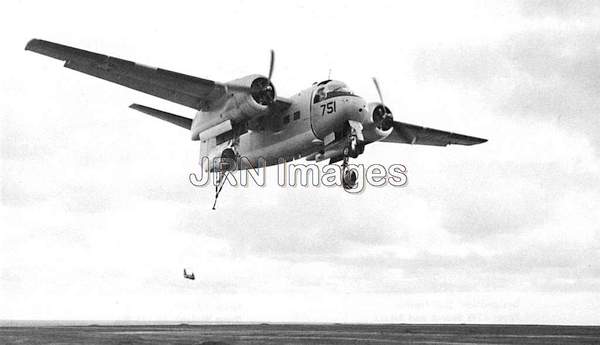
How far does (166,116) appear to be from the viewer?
3164 centimetres

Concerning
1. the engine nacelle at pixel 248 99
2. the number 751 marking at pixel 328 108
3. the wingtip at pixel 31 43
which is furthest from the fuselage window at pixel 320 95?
the wingtip at pixel 31 43

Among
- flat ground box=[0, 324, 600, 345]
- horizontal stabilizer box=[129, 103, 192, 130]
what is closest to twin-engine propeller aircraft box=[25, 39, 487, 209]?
horizontal stabilizer box=[129, 103, 192, 130]

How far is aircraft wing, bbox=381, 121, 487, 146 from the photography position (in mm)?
31250

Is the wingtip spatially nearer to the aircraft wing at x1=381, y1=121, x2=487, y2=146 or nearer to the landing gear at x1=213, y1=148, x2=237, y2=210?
the landing gear at x1=213, y1=148, x2=237, y2=210

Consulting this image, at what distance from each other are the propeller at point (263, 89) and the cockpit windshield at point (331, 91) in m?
2.02

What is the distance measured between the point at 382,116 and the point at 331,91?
8.07 ft

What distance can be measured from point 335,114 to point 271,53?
4063mm

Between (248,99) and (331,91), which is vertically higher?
(331,91)

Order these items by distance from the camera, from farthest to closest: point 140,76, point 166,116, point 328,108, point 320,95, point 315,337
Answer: point 315,337 < point 166,116 < point 140,76 < point 320,95 < point 328,108

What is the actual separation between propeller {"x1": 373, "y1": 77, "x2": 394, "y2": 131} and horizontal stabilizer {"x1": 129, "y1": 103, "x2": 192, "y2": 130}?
10919mm

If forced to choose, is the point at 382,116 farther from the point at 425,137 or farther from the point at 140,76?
the point at 140,76

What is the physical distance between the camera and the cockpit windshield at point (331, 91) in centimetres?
2527

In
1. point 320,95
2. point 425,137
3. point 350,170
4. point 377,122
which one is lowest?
point 350,170

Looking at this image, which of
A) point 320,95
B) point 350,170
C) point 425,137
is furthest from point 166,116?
point 425,137
